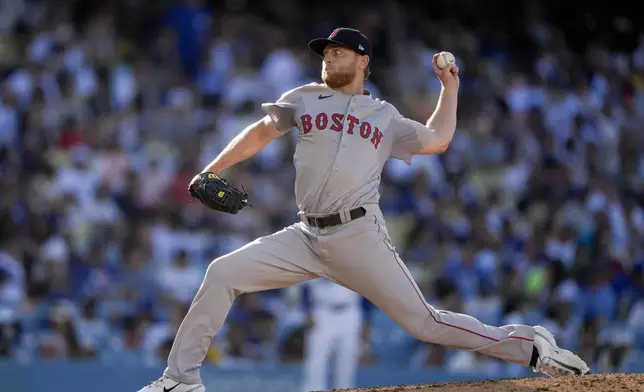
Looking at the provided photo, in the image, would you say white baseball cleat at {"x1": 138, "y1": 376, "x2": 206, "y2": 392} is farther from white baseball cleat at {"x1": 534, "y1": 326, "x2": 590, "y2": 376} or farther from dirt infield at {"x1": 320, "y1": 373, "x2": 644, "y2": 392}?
white baseball cleat at {"x1": 534, "y1": 326, "x2": 590, "y2": 376}

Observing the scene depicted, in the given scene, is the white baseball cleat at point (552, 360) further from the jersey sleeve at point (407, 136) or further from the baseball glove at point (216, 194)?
the baseball glove at point (216, 194)

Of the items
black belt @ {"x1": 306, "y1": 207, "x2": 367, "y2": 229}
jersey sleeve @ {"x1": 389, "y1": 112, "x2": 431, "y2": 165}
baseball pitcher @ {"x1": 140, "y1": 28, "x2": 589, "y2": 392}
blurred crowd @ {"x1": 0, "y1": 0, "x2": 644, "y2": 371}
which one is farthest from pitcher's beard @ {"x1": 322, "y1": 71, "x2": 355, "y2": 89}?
blurred crowd @ {"x1": 0, "y1": 0, "x2": 644, "y2": 371}

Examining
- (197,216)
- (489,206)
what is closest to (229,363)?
(197,216)

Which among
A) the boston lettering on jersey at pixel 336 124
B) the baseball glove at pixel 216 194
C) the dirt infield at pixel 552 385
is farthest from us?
the dirt infield at pixel 552 385

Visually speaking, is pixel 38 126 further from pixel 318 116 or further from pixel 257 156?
pixel 318 116

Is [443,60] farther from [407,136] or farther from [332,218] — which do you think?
[332,218]

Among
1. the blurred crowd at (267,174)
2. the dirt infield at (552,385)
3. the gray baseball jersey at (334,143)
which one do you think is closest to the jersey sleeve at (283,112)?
the gray baseball jersey at (334,143)

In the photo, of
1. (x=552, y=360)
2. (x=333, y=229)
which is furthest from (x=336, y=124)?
Answer: (x=552, y=360)
